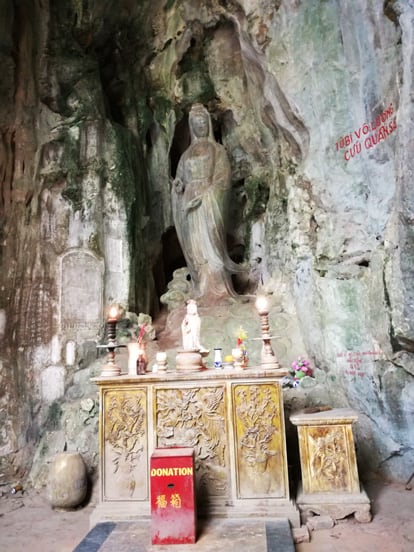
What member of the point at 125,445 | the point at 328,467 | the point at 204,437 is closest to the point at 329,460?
the point at 328,467

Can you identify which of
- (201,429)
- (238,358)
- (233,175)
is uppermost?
(233,175)

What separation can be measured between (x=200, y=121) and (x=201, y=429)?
5.53 meters

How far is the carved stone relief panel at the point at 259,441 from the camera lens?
12.3 feet

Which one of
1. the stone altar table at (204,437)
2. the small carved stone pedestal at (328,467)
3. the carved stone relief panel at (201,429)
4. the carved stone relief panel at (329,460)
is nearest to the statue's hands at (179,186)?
the stone altar table at (204,437)

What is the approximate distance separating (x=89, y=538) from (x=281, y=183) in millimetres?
5387

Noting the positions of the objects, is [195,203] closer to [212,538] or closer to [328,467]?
[328,467]

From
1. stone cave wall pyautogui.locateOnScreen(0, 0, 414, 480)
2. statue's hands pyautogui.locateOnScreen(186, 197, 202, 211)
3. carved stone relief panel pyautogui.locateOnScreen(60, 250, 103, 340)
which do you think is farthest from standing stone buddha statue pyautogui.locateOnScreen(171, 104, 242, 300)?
carved stone relief panel pyautogui.locateOnScreen(60, 250, 103, 340)

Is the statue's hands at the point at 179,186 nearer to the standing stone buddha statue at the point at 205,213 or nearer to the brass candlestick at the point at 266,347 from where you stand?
the standing stone buddha statue at the point at 205,213

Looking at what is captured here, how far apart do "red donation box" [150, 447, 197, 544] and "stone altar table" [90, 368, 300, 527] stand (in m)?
0.45

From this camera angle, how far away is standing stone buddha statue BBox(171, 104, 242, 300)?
723cm

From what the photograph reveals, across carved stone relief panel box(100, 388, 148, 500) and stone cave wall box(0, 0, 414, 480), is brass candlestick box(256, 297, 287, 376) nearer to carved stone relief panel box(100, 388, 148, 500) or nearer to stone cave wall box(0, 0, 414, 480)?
carved stone relief panel box(100, 388, 148, 500)

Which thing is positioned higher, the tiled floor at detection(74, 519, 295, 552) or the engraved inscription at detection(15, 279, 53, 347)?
the engraved inscription at detection(15, 279, 53, 347)

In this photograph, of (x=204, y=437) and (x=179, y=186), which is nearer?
(x=204, y=437)

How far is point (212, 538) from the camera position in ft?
10.9
